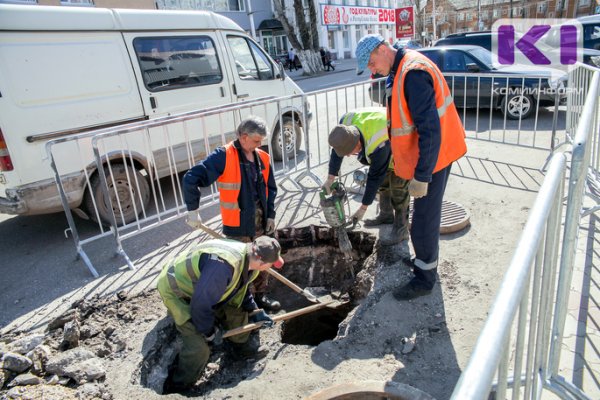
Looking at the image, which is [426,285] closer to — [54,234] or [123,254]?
[123,254]

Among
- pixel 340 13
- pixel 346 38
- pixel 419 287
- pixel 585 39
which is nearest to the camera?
pixel 419 287

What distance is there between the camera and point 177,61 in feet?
18.8

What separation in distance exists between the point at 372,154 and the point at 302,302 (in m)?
1.72

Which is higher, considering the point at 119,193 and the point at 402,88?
the point at 402,88

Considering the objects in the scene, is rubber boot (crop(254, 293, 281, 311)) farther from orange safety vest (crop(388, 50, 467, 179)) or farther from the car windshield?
the car windshield

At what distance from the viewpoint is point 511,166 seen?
20.1ft

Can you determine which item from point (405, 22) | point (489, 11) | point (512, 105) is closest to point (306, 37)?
point (405, 22)

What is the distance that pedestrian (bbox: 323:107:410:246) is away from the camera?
367cm

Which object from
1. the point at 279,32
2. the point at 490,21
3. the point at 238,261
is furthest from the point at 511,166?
the point at 490,21

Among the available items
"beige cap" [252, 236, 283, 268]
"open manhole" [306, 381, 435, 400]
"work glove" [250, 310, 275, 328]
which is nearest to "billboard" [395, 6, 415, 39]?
"work glove" [250, 310, 275, 328]

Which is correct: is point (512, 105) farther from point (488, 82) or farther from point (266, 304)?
point (266, 304)

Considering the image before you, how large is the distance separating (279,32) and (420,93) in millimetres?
35925

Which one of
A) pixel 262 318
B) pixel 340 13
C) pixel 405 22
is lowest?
pixel 262 318
